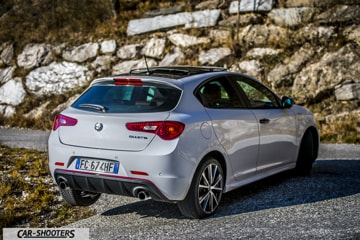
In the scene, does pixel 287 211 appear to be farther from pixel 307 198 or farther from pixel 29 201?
pixel 29 201

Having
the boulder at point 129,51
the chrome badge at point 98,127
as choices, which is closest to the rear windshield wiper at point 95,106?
the chrome badge at point 98,127

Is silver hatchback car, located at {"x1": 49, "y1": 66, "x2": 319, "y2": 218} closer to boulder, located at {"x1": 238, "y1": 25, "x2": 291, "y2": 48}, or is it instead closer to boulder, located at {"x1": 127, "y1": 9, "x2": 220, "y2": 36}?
boulder, located at {"x1": 238, "y1": 25, "x2": 291, "y2": 48}

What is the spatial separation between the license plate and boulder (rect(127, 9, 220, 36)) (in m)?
11.7

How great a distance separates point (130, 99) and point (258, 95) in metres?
2.17

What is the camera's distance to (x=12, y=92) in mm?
17547

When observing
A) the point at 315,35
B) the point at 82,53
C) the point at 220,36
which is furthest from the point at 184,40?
the point at 315,35

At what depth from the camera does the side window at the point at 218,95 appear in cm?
618

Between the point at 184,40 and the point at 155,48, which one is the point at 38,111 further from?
the point at 184,40

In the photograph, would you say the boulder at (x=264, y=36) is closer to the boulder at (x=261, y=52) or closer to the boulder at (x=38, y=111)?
the boulder at (x=261, y=52)

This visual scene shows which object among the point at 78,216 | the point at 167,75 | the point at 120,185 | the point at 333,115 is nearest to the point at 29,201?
the point at 78,216

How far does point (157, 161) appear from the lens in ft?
17.7

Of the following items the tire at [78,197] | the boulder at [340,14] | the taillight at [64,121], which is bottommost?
the tire at [78,197]

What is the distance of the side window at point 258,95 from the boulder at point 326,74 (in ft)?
22.5

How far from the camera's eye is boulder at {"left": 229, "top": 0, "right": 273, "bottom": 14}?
16344 mm
